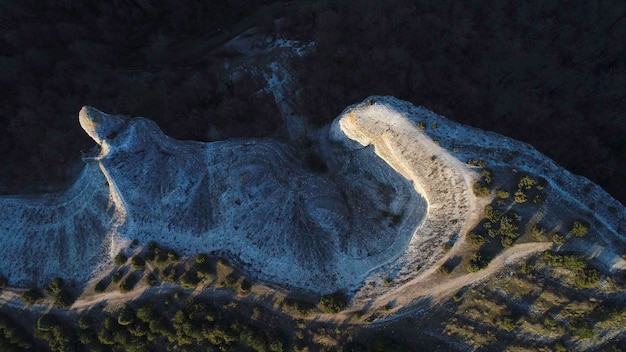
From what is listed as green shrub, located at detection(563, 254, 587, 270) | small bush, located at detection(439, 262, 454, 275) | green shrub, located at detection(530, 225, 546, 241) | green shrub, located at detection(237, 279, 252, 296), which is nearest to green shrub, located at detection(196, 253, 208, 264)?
green shrub, located at detection(237, 279, 252, 296)

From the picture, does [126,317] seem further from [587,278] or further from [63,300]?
[587,278]

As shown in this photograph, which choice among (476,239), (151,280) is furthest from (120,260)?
(476,239)

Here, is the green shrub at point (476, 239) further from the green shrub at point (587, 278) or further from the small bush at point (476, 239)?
the green shrub at point (587, 278)

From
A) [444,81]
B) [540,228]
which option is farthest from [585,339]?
[444,81]

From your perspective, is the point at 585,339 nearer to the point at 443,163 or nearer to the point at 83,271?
the point at 443,163

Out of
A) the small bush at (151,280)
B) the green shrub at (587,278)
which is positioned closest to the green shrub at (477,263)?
the green shrub at (587,278)

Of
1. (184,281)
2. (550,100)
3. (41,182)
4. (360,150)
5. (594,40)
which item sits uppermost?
(594,40)

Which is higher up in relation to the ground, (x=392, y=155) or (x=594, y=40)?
(x=594, y=40)
